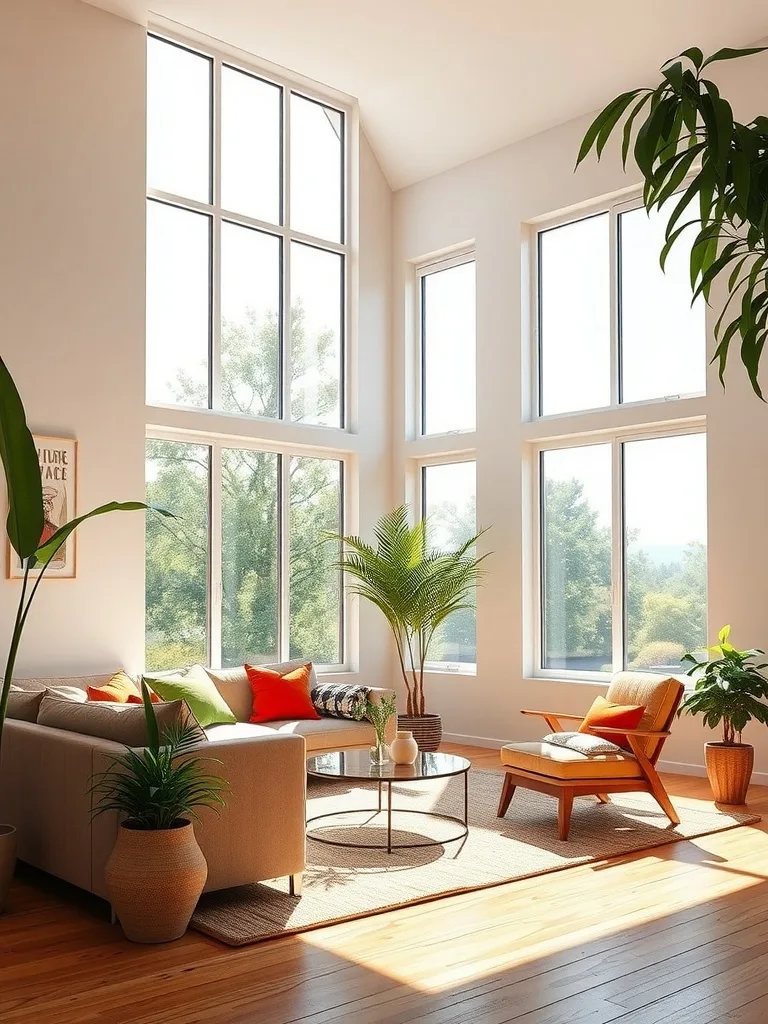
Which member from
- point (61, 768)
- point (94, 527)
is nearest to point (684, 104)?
point (61, 768)

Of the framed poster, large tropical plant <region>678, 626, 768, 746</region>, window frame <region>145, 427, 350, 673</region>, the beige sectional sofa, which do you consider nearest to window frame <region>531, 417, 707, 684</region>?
large tropical plant <region>678, 626, 768, 746</region>

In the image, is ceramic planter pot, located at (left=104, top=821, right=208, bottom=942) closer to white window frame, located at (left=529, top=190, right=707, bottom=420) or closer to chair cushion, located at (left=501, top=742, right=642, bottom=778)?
chair cushion, located at (left=501, top=742, right=642, bottom=778)

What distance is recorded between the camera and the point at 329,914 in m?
4.00

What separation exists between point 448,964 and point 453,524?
6005 mm

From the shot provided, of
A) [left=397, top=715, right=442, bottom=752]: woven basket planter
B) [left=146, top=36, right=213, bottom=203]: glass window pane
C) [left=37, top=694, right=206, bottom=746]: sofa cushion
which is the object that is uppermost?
[left=146, top=36, right=213, bottom=203]: glass window pane

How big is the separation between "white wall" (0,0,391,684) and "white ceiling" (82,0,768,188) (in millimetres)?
619

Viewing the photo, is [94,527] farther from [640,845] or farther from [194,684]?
[640,845]

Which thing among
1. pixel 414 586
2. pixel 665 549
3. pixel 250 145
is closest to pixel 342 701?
pixel 414 586

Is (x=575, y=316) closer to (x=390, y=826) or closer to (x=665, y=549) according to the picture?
(x=665, y=549)

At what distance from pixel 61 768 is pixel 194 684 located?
207 cm

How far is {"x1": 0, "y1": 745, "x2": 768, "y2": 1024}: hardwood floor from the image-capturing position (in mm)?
3080

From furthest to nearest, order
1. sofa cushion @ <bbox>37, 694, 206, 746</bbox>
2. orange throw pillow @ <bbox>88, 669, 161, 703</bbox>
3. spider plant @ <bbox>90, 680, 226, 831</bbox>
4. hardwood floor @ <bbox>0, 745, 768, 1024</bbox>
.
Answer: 1. orange throw pillow @ <bbox>88, 669, 161, 703</bbox>
2. sofa cushion @ <bbox>37, 694, 206, 746</bbox>
3. spider plant @ <bbox>90, 680, 226, 831</bbox>
4. hardwood floor @ <bbox>0, 745, 768, 1024</bbox>

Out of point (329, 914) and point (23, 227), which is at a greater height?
point (23, 227)

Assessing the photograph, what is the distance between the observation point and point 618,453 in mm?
7980
